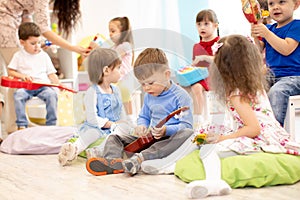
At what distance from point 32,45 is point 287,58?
1476 millimetres

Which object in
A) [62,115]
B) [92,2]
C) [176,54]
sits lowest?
[62,115]

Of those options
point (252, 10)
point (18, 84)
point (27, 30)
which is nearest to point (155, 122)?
point (252, 10)

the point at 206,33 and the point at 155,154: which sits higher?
the point at 206,33

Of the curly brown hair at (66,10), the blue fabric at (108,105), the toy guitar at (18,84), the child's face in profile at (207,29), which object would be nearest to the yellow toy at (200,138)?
the blue fabric at (108,105)

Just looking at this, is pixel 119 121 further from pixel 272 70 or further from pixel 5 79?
pixel 5 79

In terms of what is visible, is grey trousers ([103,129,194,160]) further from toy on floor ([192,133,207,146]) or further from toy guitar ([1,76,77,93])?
toy guitar ([1,76,77,93])

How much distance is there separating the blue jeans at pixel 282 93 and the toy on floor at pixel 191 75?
0.33 meters

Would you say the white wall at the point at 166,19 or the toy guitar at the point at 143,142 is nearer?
the toy guitar at the point at 143,142

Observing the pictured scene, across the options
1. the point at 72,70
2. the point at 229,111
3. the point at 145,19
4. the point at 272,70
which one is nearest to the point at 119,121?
the point at 229,111

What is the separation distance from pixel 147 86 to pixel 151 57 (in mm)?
97

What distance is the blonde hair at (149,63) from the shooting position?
1642mm

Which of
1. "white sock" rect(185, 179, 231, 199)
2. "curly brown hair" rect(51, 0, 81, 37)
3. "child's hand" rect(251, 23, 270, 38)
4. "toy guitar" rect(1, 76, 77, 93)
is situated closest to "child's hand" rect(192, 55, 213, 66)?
"child's hand" rect(251, 23, 270, 38)

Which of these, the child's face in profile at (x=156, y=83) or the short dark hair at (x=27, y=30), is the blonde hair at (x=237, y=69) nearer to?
the child's face in profile at (x=156, y=83)

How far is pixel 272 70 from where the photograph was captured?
1969mm
